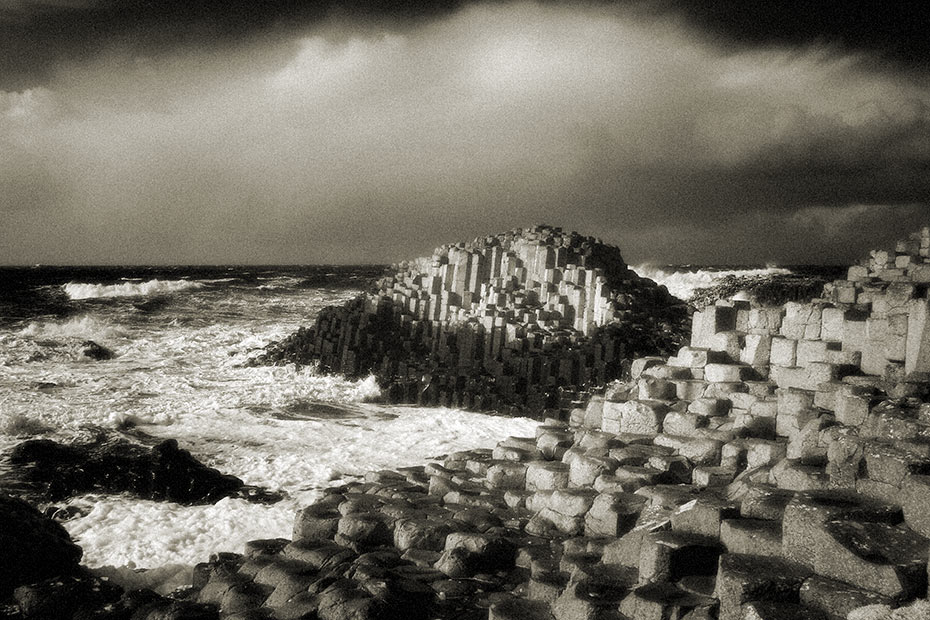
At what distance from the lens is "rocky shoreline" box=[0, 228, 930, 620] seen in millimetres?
4402

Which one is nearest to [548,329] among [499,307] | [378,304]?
[499,307]

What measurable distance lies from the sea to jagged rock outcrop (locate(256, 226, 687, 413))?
35.9 inches

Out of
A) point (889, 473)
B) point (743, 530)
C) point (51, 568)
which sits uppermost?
point (889, 473)

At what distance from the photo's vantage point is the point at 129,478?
9539 millimetres

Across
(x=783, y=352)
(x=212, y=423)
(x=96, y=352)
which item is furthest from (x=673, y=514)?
(x=96, y=352)

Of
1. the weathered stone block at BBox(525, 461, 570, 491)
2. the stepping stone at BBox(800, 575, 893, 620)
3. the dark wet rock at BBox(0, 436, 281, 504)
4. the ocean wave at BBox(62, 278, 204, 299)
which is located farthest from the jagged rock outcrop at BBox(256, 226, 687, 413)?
the ocean wave at BBox(62, 278, 204, 299)

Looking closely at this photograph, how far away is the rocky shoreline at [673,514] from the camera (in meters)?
4.40

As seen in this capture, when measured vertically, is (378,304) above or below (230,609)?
above

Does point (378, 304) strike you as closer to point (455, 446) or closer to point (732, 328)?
point (455, 446)

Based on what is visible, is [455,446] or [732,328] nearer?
[732,328]

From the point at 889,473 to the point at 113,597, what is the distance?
6.50m

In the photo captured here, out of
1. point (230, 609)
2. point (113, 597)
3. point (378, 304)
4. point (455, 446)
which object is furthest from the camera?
point (378, 304)

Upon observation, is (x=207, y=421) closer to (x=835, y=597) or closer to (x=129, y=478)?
(x=129, y=478)

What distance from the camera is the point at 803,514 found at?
455 cm
